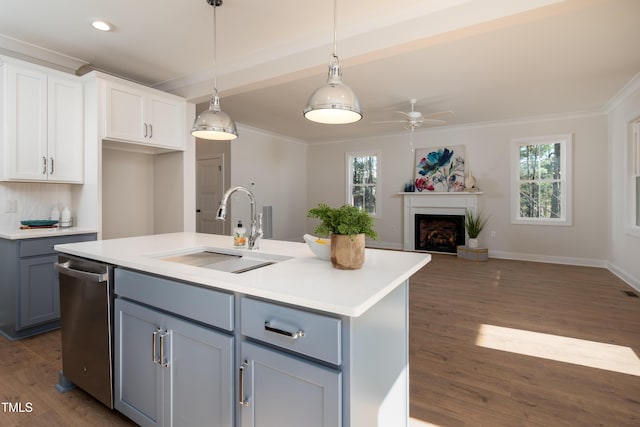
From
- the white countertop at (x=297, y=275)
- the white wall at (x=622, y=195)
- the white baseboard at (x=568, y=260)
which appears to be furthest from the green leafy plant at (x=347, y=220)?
the white baseboard at (x=568, y=260)

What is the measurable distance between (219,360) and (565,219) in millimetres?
6666

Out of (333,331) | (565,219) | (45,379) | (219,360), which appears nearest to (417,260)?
(333,331)

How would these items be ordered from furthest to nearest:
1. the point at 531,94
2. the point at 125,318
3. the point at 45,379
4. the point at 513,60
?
1. the point at 531,94
2. the point at 513,60
3. the point at 45,379
4. the point at 125,318

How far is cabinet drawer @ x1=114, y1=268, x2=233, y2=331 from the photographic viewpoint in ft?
4.16

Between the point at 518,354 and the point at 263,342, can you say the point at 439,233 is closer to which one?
the point at 518,354

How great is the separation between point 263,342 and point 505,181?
6525 millimetres

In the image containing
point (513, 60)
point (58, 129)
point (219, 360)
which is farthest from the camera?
point (513, 60)

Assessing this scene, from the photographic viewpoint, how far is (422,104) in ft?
17.1

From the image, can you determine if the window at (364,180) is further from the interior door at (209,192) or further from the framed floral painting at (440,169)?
the interior door at (209,192)

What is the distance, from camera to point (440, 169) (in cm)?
700

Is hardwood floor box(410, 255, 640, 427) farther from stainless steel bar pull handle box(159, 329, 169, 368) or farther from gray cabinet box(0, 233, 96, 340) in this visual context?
gray cabinet box(0, 233, 96, 340)

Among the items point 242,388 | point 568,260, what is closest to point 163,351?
point 242,388

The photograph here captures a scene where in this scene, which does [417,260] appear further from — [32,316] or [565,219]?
[565,219]

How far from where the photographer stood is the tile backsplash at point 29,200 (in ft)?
10.1
